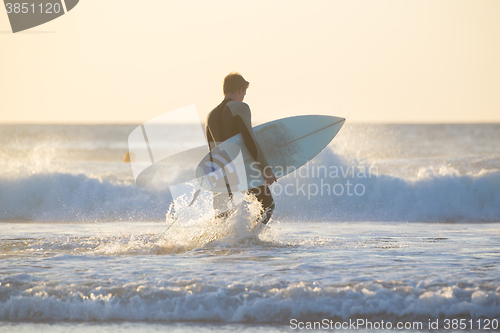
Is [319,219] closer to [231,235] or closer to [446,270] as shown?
[231,235]

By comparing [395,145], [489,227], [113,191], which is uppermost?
[395,145]

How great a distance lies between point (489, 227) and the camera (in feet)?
22.6

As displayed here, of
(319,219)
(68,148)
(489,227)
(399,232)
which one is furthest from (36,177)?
(68,148)

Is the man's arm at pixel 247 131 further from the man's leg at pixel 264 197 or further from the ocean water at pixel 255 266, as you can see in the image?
the ocean water at pixel 255 266

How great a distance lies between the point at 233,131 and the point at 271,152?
102 cm

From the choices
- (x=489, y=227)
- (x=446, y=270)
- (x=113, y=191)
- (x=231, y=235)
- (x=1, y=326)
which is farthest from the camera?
(x=113, y=191)

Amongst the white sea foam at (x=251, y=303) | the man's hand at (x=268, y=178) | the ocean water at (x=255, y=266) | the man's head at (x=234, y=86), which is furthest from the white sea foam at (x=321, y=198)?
the white sea foam at (x=251, y=303)

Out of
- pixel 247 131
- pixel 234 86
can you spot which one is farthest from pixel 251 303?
pixel 234 86

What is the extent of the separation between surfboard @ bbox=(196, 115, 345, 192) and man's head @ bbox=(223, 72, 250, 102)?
38cm

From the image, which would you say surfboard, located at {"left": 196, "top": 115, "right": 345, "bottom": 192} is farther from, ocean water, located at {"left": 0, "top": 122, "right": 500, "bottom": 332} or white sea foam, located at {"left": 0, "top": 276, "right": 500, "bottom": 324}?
white sea foam, located at {"left": 0, "top": 276, "right": 500, "bottom": 324}

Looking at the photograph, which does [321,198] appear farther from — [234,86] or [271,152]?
[234,86]

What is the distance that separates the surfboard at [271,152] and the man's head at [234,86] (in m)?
0.38

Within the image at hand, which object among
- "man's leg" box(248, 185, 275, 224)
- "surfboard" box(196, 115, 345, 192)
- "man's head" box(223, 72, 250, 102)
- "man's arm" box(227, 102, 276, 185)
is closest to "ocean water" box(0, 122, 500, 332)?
"man's leg" box(248, 185, 275, 224)

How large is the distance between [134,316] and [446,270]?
8.14ft
